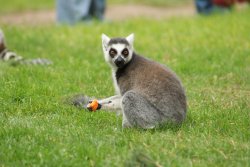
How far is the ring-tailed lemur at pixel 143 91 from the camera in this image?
21.2ft

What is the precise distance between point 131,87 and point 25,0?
16.9 m

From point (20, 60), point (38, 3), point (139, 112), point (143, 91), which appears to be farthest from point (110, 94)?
point (38, 3)

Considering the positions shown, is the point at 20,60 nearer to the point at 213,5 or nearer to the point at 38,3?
the point at 213,5

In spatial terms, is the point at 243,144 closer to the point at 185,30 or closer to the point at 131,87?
the point at 131,87

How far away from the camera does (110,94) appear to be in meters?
8.43

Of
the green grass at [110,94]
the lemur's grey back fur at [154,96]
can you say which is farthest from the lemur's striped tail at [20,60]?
the lemur's grey back fur at [154,96]

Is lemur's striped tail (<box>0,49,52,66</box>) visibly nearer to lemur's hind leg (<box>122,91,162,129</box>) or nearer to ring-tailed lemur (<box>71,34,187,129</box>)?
ring-tailed lemur (<box>71,34,187,129</box>)

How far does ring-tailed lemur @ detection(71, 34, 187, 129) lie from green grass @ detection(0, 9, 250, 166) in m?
0.16

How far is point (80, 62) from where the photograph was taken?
10.3 m

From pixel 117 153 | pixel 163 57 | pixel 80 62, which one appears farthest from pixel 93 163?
pixel 163 57

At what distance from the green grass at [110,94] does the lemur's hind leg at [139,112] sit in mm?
111

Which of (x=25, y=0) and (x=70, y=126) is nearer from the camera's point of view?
(x=70, y=126)

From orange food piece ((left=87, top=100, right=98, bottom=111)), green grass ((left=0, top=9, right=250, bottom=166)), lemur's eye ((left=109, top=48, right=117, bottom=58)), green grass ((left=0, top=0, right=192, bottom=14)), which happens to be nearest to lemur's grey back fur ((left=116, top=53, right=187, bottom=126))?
green grass ((left=0, top=9, right=250, bottom=166))

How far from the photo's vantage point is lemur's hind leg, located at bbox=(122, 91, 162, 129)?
6.43 meters
